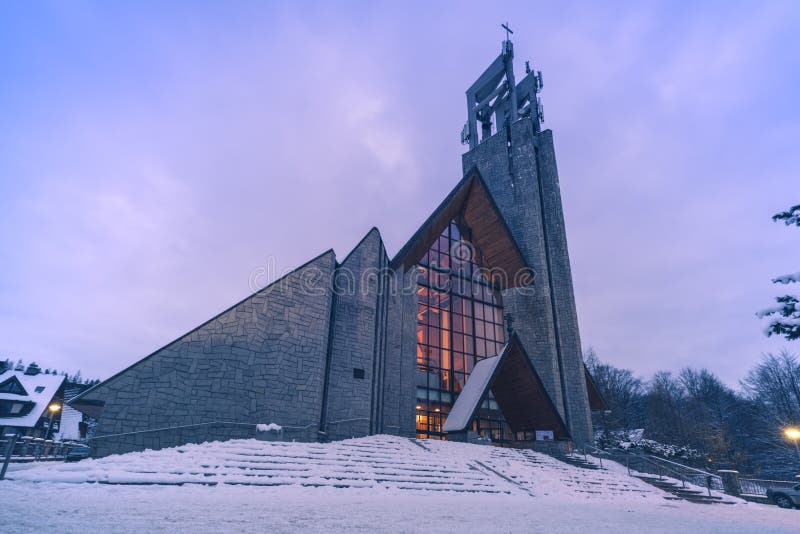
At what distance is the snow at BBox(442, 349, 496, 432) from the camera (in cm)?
1582

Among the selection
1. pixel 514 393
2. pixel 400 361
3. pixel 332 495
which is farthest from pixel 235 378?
pixel 514 393

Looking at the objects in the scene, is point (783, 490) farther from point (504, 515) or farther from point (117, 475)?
point (117, 475)

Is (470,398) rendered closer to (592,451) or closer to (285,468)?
(592,451)

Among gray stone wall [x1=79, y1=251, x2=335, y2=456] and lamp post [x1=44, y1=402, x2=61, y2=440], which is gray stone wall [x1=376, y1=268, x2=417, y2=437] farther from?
lamp post [x1=44, y1=402, x2=61, y2=440]

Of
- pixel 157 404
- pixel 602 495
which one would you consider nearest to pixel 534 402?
pixel 602 495

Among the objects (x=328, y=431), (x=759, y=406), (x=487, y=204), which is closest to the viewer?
(x=328, y=431)

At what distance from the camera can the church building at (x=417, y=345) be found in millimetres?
11141

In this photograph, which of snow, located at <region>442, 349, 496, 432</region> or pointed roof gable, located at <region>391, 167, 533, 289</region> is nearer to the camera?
snow, located at <region>442, 349, 496, 432</region>

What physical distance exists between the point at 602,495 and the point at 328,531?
35.6 feet

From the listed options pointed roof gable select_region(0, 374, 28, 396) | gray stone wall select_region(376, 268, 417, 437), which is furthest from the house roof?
gray stone wall select_region(376, 268, 417, 437)

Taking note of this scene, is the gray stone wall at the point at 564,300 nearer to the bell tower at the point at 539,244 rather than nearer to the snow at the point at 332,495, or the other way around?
the bell tower at the point at 539,244

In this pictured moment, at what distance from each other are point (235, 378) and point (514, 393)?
42.1 feet

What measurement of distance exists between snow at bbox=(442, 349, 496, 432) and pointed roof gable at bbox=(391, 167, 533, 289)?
650 centimetres

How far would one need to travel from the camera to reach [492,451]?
14797mm
